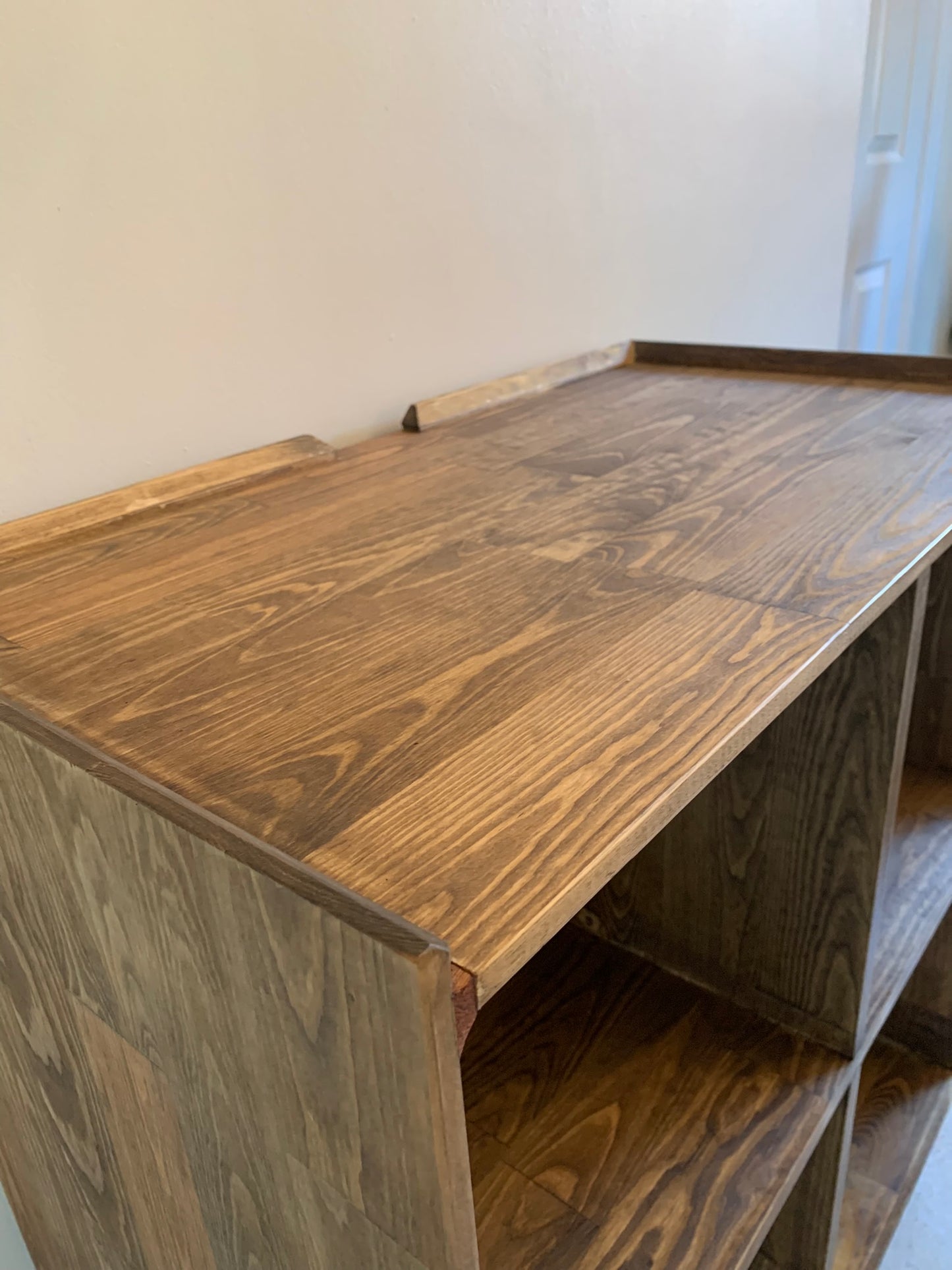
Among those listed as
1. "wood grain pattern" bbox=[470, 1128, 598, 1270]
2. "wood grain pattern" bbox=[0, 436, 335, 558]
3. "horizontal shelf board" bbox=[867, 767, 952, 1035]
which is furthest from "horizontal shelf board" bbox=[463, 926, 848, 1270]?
"wood grain pattern" bbox=[0, 436, 335, 558]

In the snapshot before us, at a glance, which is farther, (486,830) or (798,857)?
(798,857)

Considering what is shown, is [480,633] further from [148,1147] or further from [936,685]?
[936,685]

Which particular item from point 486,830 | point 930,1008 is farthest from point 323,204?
point 930,1008

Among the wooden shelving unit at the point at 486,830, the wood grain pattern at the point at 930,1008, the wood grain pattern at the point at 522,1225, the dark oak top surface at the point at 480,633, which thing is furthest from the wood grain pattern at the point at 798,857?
the wood grain pattern at the point at 930,1008

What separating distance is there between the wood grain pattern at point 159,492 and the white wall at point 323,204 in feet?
0.07

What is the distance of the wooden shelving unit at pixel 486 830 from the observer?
0.35 metres

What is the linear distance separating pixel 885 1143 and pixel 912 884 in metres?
0.38

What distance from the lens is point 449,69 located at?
0.91 m

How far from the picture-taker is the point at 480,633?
52 cm

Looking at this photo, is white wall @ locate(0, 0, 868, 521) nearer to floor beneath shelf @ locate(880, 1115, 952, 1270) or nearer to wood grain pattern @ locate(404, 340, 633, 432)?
wood grain pattern @ locate(404, 340, 633, 432)

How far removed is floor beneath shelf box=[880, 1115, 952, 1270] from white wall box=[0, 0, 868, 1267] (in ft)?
2.99

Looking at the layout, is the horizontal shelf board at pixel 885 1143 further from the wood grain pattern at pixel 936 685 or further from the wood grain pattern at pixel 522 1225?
the wood grain pattern at pixel 522 1225

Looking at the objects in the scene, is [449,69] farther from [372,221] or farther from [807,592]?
[807,592]

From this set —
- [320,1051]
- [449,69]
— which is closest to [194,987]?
[320,1051]
